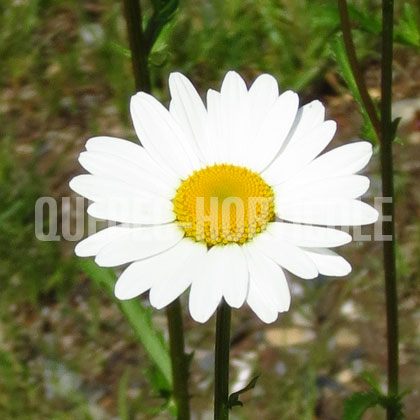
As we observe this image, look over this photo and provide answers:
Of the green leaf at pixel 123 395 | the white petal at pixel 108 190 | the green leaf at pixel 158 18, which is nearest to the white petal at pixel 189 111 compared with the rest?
the white petal at pixel 108 190

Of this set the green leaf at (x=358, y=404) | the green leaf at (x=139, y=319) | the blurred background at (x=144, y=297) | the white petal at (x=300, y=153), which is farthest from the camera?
the blurred background at (x=144, y=297)

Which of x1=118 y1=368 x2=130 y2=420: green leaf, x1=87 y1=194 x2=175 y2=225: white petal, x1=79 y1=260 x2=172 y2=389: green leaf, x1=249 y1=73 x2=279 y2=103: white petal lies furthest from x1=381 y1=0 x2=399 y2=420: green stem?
x1=118 y1=368 x2=130 y2=420: green leaf

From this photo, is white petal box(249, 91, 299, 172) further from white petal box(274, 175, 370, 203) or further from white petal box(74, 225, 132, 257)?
white petal box(74, 225, 132, 257)

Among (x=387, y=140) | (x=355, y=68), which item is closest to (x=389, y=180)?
(x=387, y=140)

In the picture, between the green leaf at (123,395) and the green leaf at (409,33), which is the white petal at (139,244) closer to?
the green leaf at (409,33)

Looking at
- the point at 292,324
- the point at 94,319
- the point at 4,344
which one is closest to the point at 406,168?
the point at 292,324

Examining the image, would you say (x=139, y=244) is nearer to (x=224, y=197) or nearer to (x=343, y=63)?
(x=224, y=197)
